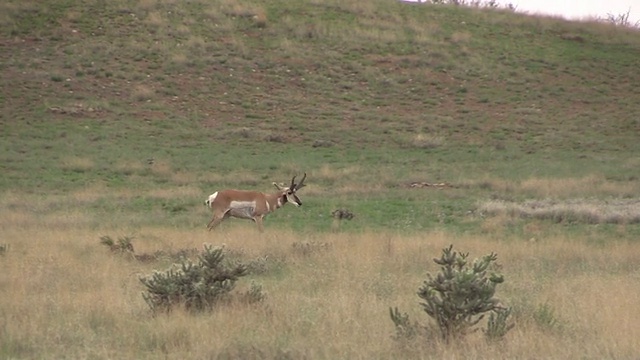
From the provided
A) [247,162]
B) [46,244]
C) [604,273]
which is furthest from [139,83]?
[604,273]

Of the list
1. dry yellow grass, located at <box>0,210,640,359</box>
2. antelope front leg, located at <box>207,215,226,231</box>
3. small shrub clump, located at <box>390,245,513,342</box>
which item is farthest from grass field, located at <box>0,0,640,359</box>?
antelope front leg, located at <box>207,215,226,231</box>

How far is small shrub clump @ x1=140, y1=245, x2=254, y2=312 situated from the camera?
10258 mm

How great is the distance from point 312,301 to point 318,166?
67.6ft

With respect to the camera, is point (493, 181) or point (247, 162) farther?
point (247, 162)

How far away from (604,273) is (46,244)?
8.48 metres

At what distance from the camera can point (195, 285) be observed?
10.4 m

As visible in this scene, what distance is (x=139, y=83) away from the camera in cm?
4125

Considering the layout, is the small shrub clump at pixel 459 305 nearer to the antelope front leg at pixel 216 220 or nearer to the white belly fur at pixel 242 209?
the antelope front leg at pixel 216 220

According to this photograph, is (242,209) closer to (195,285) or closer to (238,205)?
(238,205)

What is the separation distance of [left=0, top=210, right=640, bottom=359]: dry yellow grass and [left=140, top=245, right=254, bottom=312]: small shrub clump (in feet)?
0.71

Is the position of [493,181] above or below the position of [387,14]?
below

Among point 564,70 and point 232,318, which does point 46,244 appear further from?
point 564,70

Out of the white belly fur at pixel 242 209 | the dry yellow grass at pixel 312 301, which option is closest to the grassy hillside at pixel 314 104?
the white belly fur at pixel 242 209

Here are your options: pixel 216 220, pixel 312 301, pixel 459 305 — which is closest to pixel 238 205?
pixel 216 220
